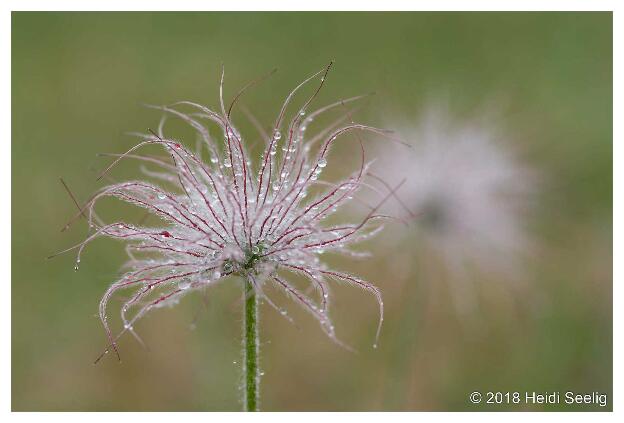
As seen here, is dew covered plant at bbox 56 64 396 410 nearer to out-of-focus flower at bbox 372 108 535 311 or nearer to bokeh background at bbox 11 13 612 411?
bokeh background at bbox 11 13 612 411

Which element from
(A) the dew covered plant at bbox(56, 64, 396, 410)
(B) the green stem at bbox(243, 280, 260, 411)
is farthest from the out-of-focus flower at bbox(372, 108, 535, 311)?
(B) the green stem at bbox(243, 280, 260, 411)

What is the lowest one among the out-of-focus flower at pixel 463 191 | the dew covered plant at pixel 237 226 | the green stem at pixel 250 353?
the green stem at pixel 250 353

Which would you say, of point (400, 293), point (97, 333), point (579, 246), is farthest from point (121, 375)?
point (579, 246)

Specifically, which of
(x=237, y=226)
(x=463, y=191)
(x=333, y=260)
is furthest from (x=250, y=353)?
(x=333, y=260)

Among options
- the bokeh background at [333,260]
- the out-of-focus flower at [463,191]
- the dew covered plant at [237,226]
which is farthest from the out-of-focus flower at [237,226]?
the out-of-focus flower at [463,191]

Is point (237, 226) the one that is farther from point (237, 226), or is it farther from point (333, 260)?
point (333, 260)

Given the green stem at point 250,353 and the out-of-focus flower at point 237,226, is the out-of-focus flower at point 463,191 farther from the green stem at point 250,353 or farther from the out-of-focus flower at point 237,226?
the green stem at point 250,353
